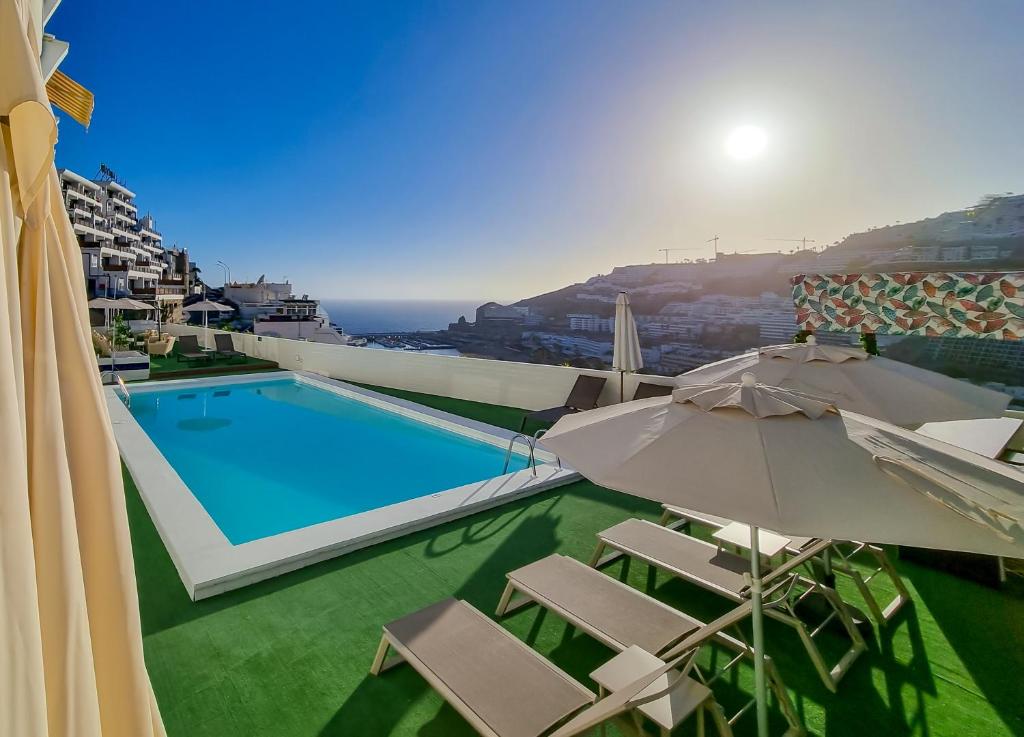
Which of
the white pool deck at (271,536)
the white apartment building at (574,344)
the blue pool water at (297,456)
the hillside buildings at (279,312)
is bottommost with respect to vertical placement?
the blue pool water at (297,456)

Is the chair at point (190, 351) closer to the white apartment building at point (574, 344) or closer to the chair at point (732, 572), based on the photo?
the white apartment building at point (574, 344)

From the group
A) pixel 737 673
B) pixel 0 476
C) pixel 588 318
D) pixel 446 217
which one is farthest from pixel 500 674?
pixel 446 217

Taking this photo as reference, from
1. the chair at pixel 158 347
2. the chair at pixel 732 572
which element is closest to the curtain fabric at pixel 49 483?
the chair at pixel 732 572

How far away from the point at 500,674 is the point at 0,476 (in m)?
2.03

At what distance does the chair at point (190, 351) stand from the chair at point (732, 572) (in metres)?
16.3

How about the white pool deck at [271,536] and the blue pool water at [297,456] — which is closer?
the white pool deck at [271,536]

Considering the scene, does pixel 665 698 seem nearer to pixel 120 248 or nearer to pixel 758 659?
pixel 758 659

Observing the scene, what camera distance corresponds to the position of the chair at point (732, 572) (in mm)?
2635

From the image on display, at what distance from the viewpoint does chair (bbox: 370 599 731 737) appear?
1.86m

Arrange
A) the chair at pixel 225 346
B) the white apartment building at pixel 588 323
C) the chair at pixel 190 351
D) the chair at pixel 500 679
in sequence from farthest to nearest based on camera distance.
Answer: the chair at pixel 225 346, the chair at pixel 190 351, the white apartment building at pixel 588 323, the chair at pixel 500 679

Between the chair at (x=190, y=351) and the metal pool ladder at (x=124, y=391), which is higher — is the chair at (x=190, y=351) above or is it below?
above

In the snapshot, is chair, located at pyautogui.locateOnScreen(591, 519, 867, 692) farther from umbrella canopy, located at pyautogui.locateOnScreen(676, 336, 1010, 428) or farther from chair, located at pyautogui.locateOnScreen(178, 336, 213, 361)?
chair, located at pyautogui.locateOnScreen(178, 336, 213, 361)

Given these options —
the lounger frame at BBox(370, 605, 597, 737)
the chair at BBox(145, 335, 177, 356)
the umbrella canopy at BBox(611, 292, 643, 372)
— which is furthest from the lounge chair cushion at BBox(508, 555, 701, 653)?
the chair at BBox(145, 335, 177, 356)

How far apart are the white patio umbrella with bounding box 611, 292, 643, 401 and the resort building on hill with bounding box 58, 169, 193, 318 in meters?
45.4
